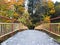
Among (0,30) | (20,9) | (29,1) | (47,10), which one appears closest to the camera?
(0,30)

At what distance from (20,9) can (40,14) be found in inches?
365

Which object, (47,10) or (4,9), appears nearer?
(4,9)

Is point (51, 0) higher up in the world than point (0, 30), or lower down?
higher up

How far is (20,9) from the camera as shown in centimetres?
4734

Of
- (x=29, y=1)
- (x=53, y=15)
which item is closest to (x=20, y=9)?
(x=53, y=15)

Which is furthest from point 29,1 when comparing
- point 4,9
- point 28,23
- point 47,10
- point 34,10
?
point 4,9

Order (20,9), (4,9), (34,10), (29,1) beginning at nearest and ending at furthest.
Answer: (4,9)
(20,9)
(34,10)
(29,1)

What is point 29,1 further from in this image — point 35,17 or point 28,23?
point 28,23

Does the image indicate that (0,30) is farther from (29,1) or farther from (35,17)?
(29,1)

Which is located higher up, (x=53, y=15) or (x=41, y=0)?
(x=41, y=0)

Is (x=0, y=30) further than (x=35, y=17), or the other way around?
(x=35, y=17)

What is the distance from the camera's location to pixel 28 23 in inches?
1989

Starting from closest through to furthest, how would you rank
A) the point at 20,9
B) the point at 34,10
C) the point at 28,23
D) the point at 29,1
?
1. the point at 20,9
2. the point at 28,23
3. the point at 34,10
4. the point at 29,1

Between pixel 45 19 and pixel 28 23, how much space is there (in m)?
3.63
